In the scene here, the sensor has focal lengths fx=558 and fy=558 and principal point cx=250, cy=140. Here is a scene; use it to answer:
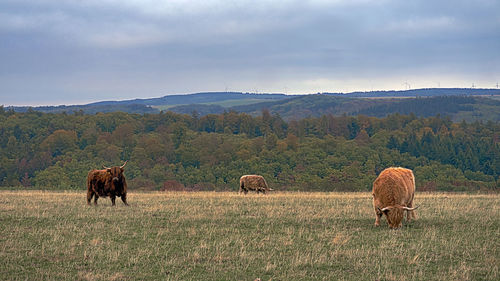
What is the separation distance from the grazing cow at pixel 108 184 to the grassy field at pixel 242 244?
122 centimetres

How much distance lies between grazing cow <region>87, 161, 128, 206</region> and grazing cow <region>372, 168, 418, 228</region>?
9305 mm

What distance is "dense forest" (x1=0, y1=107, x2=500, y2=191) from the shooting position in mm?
73125

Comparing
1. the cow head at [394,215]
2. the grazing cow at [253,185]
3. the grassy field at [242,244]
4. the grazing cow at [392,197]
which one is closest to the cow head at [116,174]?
the grassy field at [242,244]

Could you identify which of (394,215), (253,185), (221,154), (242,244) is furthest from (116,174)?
(221,154)

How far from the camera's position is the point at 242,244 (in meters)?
12.1

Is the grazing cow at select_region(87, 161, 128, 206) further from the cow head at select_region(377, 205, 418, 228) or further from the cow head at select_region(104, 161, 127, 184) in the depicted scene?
the cow head at select_region(377, 205, 418, 228)

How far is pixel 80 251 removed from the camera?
11.4 m

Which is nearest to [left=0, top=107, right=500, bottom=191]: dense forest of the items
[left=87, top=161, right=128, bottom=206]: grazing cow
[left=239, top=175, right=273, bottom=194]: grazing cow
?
[left=239, top=175, right=273, bottom=194]: grazing cow

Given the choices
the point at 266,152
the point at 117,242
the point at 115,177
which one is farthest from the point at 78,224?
the point at 266,152

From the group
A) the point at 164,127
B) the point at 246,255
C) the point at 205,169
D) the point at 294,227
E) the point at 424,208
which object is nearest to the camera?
the point at 246,255

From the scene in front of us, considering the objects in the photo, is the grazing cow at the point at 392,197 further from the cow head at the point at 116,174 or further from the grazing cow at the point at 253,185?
the grazing cow at the point at 253,185

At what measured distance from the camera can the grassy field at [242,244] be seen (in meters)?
9.75

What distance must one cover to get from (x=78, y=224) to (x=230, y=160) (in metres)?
68.7

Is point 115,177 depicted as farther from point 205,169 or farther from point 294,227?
point 205,169
